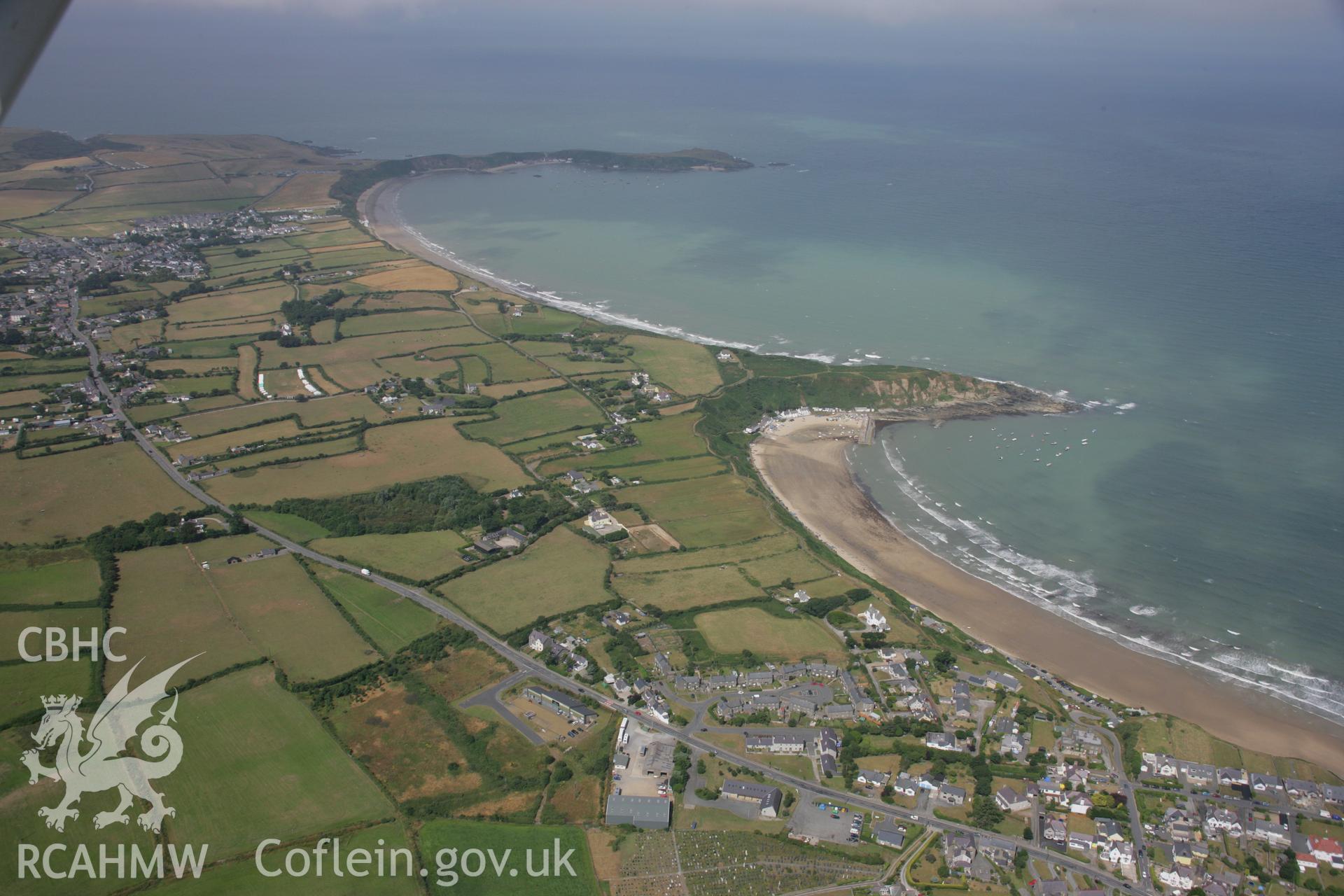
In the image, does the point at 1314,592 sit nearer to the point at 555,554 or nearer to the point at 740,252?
the point at 555,554

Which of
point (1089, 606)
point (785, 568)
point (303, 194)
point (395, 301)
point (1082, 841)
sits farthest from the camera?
point (303, 194)

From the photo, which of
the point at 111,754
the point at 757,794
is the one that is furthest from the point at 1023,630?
the point at 111,754

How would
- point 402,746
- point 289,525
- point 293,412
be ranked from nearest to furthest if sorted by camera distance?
1. point 402,746
2. point 289,525
3. point 293,412

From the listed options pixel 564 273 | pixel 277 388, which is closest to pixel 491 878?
pixel 277 388

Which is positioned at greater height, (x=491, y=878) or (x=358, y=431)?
(x=358, y=431)

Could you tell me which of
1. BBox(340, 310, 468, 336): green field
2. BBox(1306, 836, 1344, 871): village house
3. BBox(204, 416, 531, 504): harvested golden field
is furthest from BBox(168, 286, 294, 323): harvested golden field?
BBox(1306, 836, 1344, 871): village house

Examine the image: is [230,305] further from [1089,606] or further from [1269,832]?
[1269,832]
